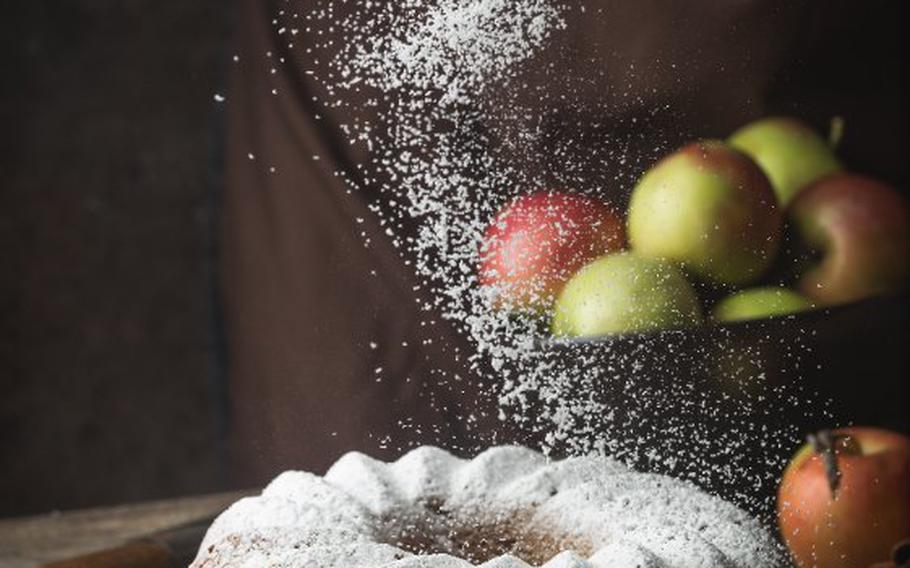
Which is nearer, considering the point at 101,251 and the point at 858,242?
the point at 858,242

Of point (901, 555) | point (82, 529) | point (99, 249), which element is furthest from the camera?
point (99, 249)

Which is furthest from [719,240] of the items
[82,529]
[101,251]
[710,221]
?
[101,251]

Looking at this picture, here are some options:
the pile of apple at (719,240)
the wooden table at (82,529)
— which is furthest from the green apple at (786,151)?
the wooden table at (82,529)

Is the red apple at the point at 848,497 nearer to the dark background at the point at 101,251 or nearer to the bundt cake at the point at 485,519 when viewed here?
the bundt cake at the point at 485,519

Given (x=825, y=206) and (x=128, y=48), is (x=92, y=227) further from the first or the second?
(x=825, y=206)

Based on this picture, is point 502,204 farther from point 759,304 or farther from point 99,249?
point 99,249

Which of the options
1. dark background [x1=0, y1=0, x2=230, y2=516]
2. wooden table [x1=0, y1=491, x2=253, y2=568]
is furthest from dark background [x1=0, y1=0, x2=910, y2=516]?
wooden table [x1=0, y1=491, x2=253, y2=568]

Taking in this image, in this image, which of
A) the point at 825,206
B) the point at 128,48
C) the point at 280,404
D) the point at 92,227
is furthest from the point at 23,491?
the point at 825,206
